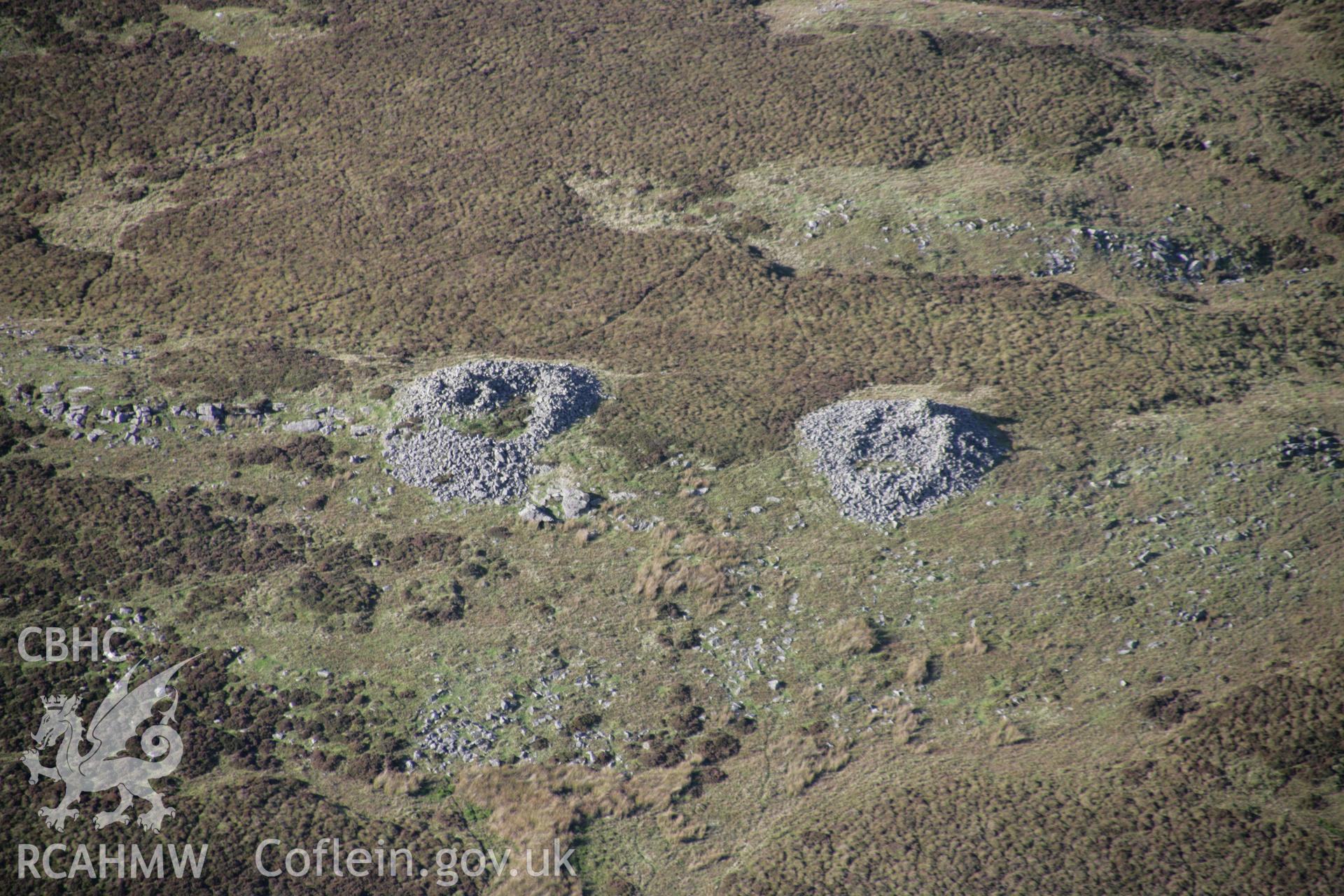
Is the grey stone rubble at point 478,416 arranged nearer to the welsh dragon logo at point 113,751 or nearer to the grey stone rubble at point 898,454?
the grey stone rubble at point 898,454

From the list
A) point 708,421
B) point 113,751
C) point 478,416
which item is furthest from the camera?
point 708,421

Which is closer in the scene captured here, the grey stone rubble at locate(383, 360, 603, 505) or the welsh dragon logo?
the welsh dragon logo

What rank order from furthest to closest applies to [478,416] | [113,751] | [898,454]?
[478,416] < [898,454] < [113,751]

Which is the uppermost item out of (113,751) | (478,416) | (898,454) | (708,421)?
(478,416)

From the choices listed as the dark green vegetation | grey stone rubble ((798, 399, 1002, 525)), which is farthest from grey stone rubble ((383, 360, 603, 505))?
grey stone rubble ((798, 399, 1002, 525))

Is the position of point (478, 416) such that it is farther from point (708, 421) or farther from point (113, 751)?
point (113, 751)

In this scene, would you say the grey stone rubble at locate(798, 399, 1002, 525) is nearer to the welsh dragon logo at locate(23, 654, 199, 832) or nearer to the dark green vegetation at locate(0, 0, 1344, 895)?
the dark green vegetation at locate(0, 0, 1344, 895)

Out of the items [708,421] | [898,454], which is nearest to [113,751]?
[708,421]

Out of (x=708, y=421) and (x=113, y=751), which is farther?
(x=708, y=421)
